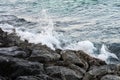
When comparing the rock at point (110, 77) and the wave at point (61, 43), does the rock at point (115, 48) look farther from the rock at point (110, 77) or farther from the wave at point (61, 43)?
the rock at point (110, 77)

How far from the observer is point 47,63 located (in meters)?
9.94

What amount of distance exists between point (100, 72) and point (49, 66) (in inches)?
52.1

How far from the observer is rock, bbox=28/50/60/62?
9.96 meters

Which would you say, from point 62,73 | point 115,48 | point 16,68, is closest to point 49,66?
point 62,73

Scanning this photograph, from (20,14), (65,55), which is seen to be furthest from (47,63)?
(20,14)

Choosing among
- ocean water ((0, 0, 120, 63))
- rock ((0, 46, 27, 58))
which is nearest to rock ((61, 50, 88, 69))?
rock ((0, 46, 27, 58))

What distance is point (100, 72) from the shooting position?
372 inches

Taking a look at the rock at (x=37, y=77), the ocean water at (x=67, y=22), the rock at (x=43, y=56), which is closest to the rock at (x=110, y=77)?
the rock at (x=37, y=77)

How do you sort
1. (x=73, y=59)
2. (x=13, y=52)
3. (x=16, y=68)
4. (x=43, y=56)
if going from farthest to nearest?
(x=73, y=59)
(x=43, y=56)
(x=13, y=52)
(x=16, y=68)

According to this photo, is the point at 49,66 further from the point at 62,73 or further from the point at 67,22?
the point at 67,22

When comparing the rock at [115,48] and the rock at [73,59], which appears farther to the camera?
the rock at [115,48]

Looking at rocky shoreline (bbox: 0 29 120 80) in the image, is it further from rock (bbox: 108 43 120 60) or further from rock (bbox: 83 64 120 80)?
rock (bbox: 108 43 120 60)

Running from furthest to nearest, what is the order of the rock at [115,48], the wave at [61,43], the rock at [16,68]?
the rock at [115,48] → the wave at [61,43] → the rock at [16,68]

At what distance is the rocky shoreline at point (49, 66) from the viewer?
846 cm
